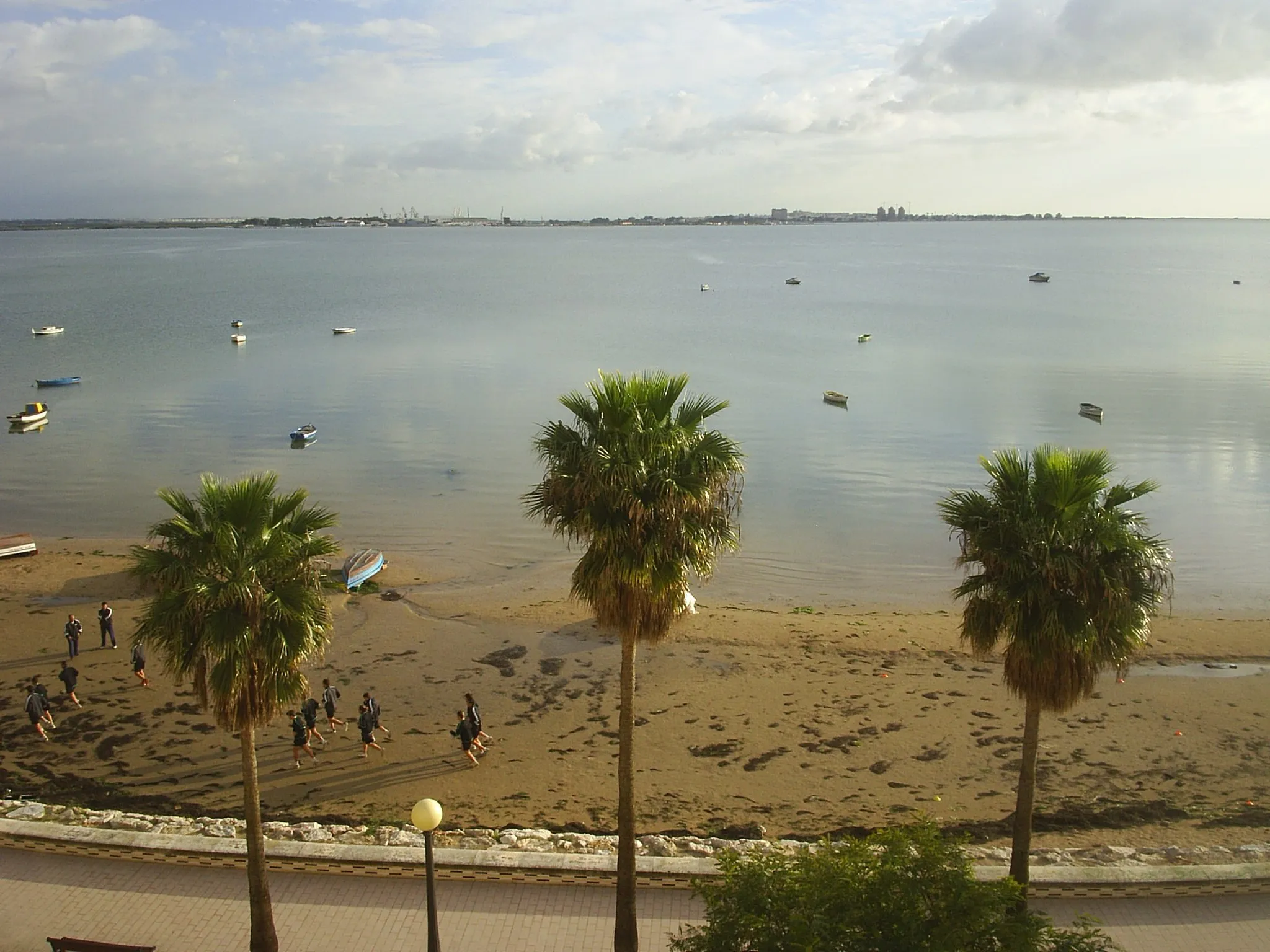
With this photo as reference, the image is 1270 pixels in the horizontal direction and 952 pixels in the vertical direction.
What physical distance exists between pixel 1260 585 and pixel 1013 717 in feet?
50.1

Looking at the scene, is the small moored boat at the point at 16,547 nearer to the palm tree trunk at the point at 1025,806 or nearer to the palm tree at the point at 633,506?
the palm tree at the point at 633,506

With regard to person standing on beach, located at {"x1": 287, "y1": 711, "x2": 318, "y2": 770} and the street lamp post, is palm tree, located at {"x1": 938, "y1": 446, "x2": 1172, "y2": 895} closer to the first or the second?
the street lamp post

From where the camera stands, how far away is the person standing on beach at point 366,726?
16.6m

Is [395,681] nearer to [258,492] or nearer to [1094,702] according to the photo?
[258,492]

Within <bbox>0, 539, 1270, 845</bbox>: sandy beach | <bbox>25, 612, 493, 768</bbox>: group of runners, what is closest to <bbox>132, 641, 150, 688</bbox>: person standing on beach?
<bbox>25, 612, 493, 768</bbox>: group of runners

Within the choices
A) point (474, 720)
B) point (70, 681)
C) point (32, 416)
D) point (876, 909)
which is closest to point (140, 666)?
point (70, 681)

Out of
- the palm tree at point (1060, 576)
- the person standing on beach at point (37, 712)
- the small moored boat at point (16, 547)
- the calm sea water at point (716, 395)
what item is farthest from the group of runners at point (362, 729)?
the small moored boat at point (16, 547)

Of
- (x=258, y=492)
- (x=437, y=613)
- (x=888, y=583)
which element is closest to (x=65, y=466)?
(x=437, y=613)

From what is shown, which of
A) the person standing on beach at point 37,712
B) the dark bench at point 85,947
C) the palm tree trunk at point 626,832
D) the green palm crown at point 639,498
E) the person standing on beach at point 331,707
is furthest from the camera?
the person standing on beach at point 331,707

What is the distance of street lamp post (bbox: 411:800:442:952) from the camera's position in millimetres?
8773

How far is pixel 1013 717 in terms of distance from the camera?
1850 centimetres

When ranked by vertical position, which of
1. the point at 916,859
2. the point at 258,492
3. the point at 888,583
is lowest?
the point at 888,583

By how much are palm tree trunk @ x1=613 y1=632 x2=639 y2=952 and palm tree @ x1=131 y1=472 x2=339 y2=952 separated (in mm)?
3098

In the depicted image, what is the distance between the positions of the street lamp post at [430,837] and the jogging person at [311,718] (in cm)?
736
